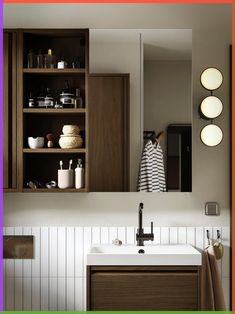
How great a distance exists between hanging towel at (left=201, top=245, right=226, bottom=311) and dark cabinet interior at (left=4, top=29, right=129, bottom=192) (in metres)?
0.64

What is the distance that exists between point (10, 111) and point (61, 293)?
3.71 feet

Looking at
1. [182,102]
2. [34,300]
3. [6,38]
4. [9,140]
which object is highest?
[6,38]

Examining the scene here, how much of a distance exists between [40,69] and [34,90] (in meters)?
0.15

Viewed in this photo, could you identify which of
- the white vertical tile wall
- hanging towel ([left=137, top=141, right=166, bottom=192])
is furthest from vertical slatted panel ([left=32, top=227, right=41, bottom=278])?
hanging towel ([left=137, top=141, right=166, bottom=192])

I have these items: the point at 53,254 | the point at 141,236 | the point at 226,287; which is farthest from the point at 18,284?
the point at 226,287

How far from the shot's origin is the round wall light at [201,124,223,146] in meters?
2.95

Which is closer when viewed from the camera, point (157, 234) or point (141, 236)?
point (141, 236)

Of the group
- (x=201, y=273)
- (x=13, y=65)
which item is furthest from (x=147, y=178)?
(x=13, y=65)

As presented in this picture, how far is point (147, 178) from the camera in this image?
2.99m

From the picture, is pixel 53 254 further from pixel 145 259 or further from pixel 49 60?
pixel 49 60

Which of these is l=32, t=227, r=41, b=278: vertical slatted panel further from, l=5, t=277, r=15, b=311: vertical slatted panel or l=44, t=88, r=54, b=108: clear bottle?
l=44, t=88, r=54, b=108: clear bottle

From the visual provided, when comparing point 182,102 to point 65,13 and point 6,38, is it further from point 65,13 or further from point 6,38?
point 6,38

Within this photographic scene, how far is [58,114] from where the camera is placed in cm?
303

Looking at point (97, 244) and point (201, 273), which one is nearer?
point (201, 273)
